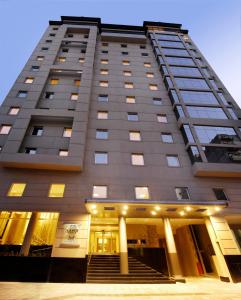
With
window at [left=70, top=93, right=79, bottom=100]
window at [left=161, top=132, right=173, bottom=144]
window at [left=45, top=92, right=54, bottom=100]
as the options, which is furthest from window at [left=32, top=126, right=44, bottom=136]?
window at [left=161, top=132, right=173, bottom=144]

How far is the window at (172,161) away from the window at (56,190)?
10.2m

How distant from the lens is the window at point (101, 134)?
65.6 ft

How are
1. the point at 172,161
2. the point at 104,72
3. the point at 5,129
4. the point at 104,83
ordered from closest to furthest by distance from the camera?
the point at 172,161
the point at 5,129
the point at 104,83
the point at 104,72

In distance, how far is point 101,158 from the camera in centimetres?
1838

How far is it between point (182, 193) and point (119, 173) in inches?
230

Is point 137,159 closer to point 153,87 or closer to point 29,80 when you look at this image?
point 153,87

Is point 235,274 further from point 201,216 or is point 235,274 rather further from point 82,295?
point 82,295

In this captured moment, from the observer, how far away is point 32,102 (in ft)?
68.3

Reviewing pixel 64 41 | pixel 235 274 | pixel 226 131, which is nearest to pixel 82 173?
pixel 235 274

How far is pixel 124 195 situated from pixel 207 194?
7346 millimetres

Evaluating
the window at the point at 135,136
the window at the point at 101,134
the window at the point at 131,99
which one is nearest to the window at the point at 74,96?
the window at the point at 101,134

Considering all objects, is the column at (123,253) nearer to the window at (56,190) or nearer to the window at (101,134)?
the window at (56,190)

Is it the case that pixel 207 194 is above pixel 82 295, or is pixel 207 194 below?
above

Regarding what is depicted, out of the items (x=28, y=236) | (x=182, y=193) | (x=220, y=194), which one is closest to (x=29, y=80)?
(x=28, y=236)
